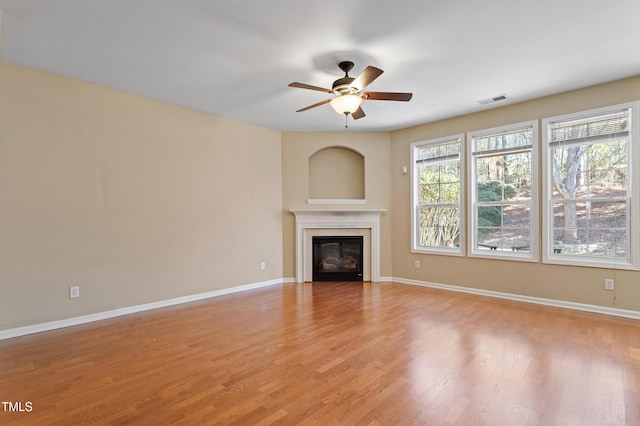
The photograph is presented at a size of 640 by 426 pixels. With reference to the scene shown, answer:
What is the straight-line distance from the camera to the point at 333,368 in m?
2.39

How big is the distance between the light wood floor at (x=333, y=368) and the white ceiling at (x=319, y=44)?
8.74 feet

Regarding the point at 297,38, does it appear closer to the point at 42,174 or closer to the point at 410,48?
the point at 410,48

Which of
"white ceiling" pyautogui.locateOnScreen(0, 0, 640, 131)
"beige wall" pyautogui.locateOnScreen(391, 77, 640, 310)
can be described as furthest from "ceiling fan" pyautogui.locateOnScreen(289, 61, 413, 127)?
"beige wall" pyautogui.locateOnScreen(391, 77, 640, 310)

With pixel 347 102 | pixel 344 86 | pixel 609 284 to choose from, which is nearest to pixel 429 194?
pixel 609 284

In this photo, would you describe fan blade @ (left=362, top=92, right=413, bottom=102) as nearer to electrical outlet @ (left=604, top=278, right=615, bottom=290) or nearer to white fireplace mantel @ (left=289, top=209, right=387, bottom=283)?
white fireplace mantel @ (left=289, top=209, right=387, bottom=283)

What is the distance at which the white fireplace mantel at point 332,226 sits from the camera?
5559 millimetres

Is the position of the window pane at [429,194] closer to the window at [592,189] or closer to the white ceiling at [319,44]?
the window at [592,189]

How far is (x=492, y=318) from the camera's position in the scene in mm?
3541

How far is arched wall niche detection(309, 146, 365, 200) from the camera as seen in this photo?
591 cm

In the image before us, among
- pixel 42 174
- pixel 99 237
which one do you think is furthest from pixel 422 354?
pixel 42 174

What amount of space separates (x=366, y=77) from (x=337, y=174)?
10.6ft

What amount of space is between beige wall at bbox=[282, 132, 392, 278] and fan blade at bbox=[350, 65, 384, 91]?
105 inches

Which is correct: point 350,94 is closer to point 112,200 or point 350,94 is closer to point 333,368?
point 333,368

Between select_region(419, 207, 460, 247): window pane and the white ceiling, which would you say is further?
select_region(419, 207, 460, 247): window pane
